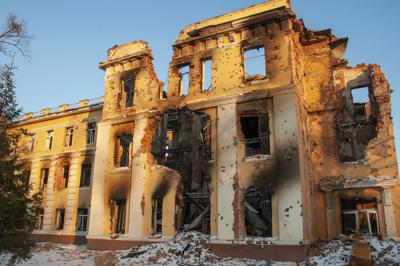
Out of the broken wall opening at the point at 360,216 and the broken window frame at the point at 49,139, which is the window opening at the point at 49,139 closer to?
the broken window frame at the point at 49,139

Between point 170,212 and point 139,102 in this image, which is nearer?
point 170,212

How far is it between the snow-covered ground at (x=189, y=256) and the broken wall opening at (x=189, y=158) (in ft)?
4.31

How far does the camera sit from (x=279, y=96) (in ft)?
49.9

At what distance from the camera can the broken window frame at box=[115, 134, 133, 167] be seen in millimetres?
19453

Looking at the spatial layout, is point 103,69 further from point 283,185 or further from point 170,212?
point 283,185

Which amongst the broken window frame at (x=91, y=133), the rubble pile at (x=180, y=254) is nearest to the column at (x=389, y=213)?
the rubble pile at (x=180, y=254)

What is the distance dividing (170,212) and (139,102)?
248 inches

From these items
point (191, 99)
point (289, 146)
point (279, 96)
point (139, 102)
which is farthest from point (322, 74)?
point (139, 102)

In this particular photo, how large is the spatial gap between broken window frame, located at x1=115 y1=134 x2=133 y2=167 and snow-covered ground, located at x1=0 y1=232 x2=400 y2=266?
4924 mm

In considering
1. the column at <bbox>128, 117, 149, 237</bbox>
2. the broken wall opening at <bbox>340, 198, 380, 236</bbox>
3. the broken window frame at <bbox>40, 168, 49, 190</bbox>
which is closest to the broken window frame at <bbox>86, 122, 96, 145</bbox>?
the broken window frame at <bbox>40, 168, 49, 190</bbox>

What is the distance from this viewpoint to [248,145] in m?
17.8

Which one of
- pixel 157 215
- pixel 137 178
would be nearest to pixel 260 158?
pixel 137 178

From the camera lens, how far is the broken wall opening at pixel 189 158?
16.6m

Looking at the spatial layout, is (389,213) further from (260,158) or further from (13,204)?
(13,204)
